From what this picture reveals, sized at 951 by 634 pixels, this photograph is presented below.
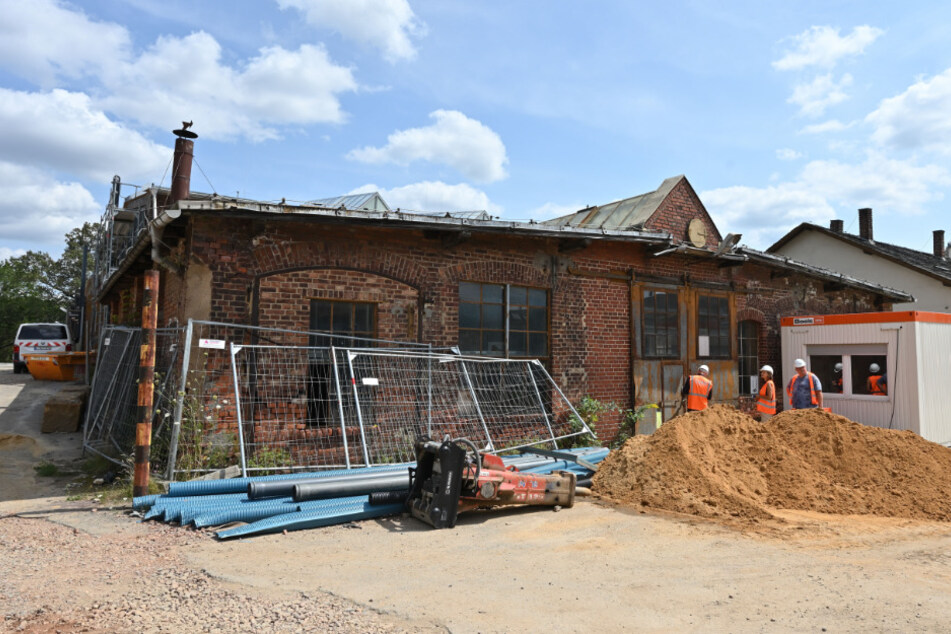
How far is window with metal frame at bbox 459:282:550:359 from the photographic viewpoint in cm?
1044

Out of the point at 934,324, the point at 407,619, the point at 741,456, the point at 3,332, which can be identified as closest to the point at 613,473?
the point at 741,456

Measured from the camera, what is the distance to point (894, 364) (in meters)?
12.3

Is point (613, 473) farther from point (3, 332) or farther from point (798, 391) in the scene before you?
point (3, 332)

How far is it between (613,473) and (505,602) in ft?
13.2

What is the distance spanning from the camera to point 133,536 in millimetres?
5754

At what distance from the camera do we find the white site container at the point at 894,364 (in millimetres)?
12133

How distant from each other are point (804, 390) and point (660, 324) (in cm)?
291

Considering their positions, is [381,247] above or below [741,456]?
above

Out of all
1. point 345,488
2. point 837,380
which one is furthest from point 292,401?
point 837,380

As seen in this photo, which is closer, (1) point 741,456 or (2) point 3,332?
(1) point 741,456

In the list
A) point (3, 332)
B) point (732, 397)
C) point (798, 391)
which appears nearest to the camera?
point (798, 391)

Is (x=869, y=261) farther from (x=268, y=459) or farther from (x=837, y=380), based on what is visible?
(x=268, y=459)

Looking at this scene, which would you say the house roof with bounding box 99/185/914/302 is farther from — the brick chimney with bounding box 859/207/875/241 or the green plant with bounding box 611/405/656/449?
the brick chimney with bounding box 859/207/875/241

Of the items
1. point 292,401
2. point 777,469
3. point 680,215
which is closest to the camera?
point 777,469
